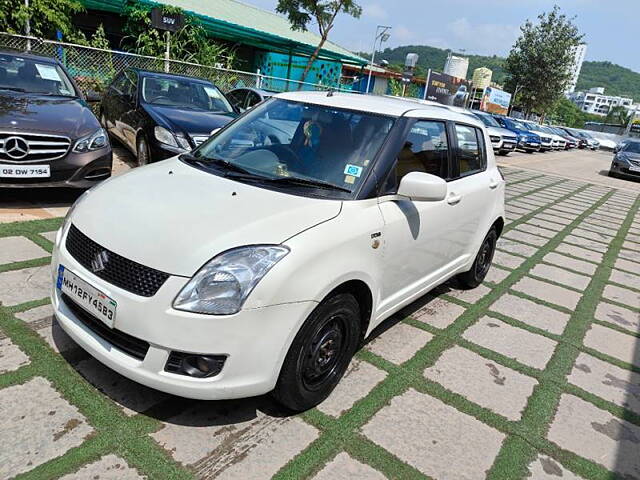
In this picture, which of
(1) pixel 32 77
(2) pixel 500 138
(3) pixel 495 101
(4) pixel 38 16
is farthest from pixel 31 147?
(3) pixel 495 101

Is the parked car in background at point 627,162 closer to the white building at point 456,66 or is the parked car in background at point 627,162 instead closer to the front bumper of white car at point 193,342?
the front bumper of white car at point 193,342

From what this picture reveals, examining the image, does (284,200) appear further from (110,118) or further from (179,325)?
(110,118)

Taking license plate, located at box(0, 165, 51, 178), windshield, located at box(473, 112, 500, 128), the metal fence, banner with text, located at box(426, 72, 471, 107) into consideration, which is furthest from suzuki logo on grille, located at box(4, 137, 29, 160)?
banner with text, located at box(426, 72, 471, 107)

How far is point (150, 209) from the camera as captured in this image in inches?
94.7

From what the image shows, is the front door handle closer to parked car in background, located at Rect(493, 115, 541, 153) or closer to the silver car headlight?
the silver car headlight

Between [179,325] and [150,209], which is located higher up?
[150,209]

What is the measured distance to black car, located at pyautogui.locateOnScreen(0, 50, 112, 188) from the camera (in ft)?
14.9

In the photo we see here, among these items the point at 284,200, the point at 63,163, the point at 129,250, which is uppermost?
the point at 284,200

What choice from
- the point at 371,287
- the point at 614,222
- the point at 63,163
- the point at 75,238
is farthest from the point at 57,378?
the point at 614,222

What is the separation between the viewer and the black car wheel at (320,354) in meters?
2.29

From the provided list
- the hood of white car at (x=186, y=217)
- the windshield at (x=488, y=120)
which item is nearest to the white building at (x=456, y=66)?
the windshield at (x=488, y=120)

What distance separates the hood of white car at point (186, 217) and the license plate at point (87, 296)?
0.22 meters

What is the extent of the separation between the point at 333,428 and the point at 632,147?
20284 mm

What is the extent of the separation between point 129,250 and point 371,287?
1.28 meters
